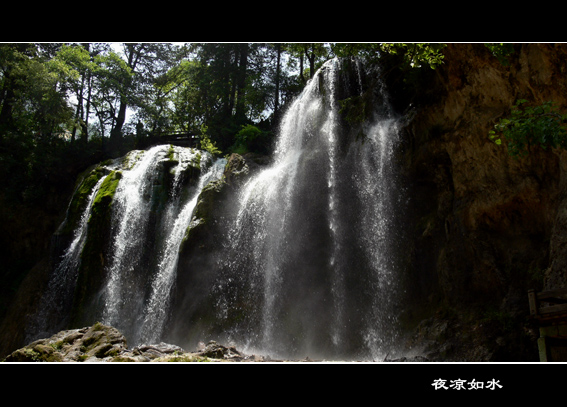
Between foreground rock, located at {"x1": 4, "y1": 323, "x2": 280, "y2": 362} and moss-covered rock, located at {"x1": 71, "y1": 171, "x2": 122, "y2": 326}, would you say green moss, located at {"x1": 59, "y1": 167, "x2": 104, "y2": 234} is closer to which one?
moss-covered rock, located at {"x1": 71, "y1": 171, "x2": 122, "y2": 326}

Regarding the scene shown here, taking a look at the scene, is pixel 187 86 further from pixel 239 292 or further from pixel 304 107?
pixel 239 292

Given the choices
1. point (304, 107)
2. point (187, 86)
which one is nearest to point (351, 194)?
point (304, 107)

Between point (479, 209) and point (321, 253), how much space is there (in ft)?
15.0

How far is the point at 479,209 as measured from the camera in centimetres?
967

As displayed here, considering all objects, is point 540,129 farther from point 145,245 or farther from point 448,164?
point 145,245

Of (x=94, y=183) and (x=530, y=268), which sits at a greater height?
(x=94, y=183)

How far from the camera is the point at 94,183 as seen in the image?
59.1ft

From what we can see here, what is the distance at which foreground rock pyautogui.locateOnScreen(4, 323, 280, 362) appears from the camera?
7.43m

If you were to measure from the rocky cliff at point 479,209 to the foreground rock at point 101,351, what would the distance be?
15.2ft

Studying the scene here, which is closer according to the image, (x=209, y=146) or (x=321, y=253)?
(x=321, y=253)

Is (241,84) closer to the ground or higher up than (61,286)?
higher up

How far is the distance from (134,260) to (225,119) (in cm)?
1093

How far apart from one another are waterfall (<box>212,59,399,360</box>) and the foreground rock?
2726mm

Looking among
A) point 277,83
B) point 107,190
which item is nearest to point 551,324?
point 107,190
